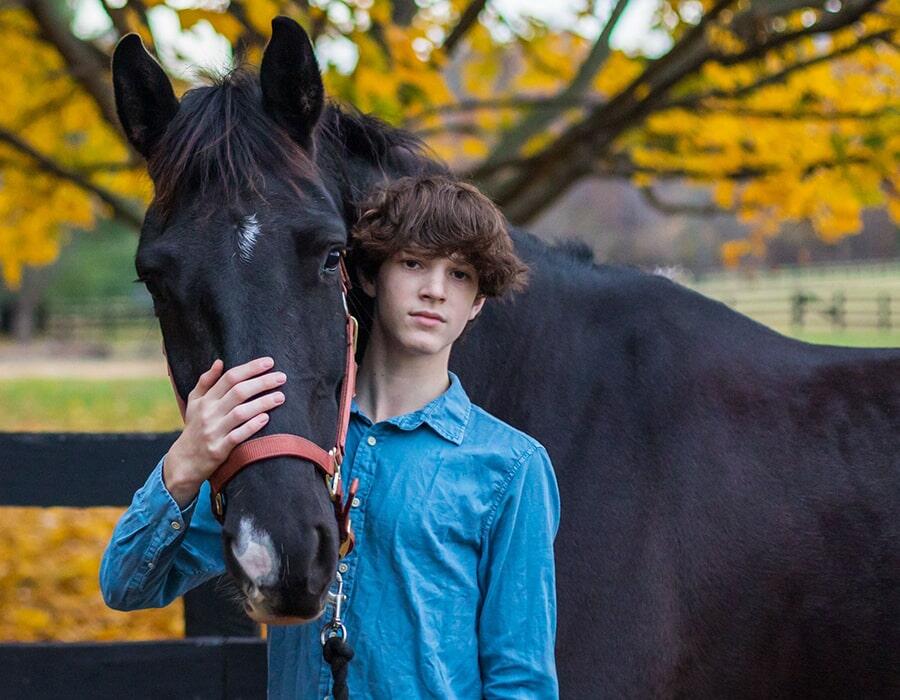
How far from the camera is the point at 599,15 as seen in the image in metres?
6.15

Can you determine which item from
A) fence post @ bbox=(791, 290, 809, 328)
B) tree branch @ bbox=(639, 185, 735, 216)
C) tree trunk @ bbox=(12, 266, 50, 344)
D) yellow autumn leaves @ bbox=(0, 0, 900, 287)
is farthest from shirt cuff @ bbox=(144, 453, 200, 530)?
tree trunk @ bbox=(12, 266, 50, 344)

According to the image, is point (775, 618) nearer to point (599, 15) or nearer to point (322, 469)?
point (322, 469)

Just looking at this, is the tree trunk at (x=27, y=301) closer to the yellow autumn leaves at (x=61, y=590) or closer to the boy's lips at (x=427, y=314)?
the yellow autumn leaves at (x=61, y=590)

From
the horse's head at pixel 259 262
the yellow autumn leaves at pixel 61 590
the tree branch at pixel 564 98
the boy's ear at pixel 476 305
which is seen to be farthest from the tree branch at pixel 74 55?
the boy's ear at pixel 476 305

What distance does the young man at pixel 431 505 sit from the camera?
167cm

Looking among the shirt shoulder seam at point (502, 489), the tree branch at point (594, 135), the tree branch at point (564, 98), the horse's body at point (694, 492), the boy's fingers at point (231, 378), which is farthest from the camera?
the tree branch at point (564, 98)

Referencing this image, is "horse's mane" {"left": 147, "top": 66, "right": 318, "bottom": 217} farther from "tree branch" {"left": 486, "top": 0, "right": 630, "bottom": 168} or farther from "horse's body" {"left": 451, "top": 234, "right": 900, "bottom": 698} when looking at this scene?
"tree branch" {"left": 486, "top": 0, "right": 630, "bottom": 168}

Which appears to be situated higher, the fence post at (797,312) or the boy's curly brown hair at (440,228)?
the fence post at (797,312)

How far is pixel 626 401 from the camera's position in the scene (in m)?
2.35

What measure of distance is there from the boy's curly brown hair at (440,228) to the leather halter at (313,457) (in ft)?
0.83

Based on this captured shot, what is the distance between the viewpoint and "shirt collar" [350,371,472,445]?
177 centimetres

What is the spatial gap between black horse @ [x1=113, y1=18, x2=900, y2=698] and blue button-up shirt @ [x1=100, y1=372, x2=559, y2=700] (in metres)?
0.20

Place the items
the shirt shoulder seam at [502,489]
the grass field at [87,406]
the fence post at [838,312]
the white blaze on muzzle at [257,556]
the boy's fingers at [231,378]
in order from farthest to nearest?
the fence post at [838,312], the grass field at [87,406], the shirt shoulder seam at [502,489], the boy's fingers at [231,378], the white blaze on muzzle at [257,556]

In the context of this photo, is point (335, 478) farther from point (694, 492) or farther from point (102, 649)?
point (102, 649)
